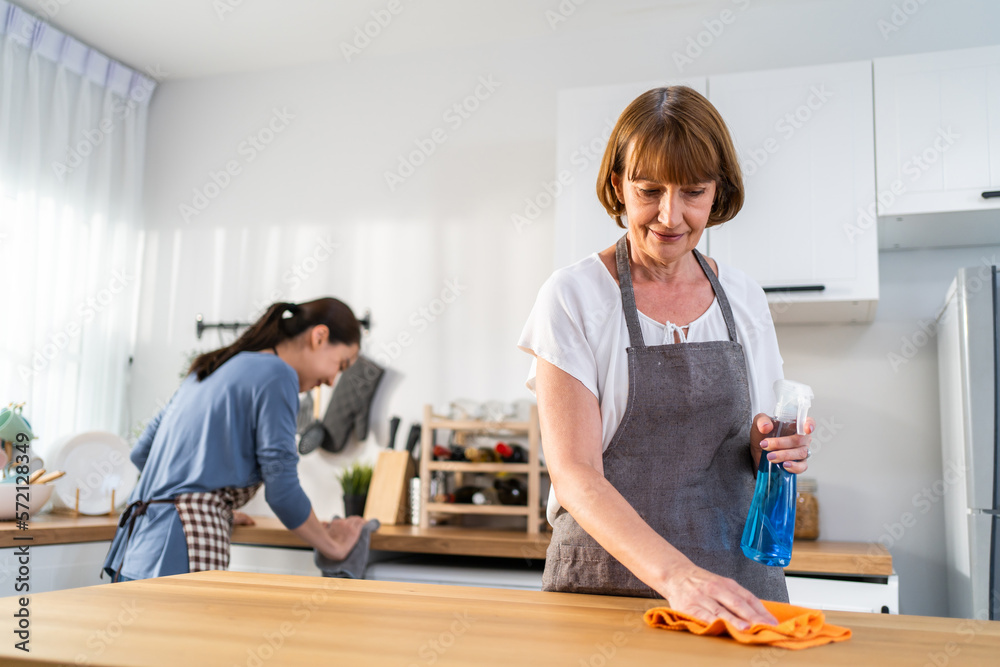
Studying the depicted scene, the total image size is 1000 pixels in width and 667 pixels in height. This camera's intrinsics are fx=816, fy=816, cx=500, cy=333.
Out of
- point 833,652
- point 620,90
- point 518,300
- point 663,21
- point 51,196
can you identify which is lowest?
point 833,652

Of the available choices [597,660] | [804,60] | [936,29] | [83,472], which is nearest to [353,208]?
[83,472]

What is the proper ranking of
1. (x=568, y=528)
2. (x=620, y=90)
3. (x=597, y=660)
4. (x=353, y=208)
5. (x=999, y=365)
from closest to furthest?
(x=597, y=660) < (x=568, y=528) < (x=999, y=365) < (x=620, y=90) < (x=353, y=208)

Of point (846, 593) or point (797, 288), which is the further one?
point (797, 288)

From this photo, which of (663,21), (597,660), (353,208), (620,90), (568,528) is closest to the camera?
(597,660)

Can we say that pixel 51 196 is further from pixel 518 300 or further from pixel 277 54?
pixel 518 300

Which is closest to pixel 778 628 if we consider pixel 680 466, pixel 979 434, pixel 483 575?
pixel 680 466

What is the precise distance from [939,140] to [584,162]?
39.8 inches

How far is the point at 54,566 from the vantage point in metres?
2.33

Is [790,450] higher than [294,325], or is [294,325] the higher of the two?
[294,325]

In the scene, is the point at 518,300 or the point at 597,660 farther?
the point at 518,300

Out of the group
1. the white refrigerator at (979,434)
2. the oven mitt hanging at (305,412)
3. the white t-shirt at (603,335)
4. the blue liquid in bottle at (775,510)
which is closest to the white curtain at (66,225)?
the oven mitt hanging at (305,412)

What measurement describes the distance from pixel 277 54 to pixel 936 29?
2415 millimetres

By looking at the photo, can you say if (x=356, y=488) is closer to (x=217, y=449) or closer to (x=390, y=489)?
(x=390, y=489)

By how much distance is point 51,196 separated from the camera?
3.08 metres
